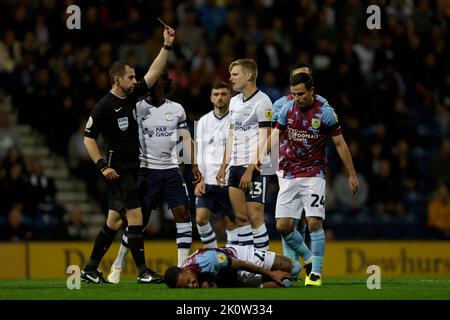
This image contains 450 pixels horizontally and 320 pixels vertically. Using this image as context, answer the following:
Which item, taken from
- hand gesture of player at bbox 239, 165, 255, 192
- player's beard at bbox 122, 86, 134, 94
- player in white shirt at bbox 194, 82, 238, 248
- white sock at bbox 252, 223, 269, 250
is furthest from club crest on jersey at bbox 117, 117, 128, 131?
white sock at bbox 252, 223, 269, 250

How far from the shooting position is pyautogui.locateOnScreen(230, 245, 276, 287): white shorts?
11.1 meters

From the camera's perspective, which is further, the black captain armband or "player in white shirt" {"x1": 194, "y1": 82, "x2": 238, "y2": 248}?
"player in white shirt" {"x1": 194, "y1": 82, "x2": 238, "y2": 248}

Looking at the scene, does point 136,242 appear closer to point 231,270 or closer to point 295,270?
point 231,270

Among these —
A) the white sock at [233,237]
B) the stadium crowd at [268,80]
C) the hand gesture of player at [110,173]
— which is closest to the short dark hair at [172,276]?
the hand gesture of player at [110,173]

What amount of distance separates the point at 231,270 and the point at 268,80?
8447 millimetres

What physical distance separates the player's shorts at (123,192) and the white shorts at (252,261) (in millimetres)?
1319

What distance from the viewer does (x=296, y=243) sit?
1205 cm

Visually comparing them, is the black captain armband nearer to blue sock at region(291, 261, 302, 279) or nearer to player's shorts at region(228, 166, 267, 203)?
player's shorts at region(228, 166, 267, 203)

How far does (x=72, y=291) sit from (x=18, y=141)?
867cm

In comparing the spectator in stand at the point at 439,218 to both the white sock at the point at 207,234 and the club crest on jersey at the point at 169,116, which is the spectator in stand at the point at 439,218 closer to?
the white sock at the point at 207,234

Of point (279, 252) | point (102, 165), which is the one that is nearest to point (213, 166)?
point (102, 165)

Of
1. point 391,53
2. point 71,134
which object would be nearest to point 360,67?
point 391,53

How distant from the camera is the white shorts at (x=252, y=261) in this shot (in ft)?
36.4

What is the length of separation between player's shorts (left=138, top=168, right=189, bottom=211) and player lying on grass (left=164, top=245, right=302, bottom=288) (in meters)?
1.56
